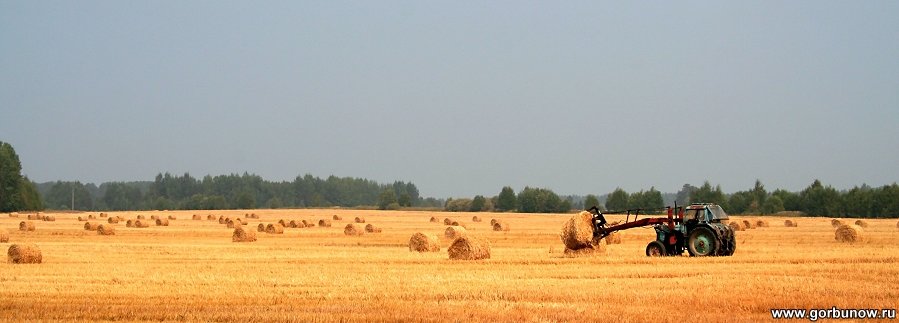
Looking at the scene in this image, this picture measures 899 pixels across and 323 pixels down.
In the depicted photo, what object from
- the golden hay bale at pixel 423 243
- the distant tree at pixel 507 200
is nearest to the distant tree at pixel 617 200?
the distant tree at pixel 507 200

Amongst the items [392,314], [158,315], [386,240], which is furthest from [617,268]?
[386,240]

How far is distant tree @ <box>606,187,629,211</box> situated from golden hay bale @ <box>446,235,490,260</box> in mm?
66012

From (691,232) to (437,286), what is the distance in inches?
385

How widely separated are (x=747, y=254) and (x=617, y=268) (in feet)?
20.8

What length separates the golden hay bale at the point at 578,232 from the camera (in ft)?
87.9

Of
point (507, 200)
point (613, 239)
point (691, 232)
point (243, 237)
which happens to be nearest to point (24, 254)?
point (243, 237)

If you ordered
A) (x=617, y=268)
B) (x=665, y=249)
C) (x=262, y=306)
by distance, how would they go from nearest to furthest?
(x=262, y=306)
(x=617, y=268)
(x=665, y=249)

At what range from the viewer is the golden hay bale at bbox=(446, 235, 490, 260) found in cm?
2584

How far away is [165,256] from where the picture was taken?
27.6 metres

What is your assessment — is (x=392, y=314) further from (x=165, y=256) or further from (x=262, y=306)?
(x=165, y=256)

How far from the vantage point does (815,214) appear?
9206 centimetres

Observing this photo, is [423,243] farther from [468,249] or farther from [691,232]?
[691,232]

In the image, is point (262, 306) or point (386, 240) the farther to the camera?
point (386, 240)


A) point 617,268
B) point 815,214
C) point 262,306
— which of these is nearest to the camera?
point 262,306
